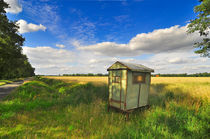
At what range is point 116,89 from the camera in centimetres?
611

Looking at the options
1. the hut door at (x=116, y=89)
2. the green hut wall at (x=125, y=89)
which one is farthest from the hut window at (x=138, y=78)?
the hut door at (x=116, y=89)

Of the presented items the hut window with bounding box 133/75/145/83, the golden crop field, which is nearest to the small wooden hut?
the hut window with bounding box 133/75/145/83

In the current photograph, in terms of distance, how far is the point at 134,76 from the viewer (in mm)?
5797

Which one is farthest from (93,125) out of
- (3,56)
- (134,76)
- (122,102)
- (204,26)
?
(3,56)

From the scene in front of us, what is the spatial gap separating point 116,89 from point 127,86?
2.99 feet

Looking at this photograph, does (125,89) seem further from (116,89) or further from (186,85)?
(186,85)

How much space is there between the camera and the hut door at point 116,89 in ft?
19.3

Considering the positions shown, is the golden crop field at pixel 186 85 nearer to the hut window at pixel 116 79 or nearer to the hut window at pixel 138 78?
the hut window at pixel 138 78

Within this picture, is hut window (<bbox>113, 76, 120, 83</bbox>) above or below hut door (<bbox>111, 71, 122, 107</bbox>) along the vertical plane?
above

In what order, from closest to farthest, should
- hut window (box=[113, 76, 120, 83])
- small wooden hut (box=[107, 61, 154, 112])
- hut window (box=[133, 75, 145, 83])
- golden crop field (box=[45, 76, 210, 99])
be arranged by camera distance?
1. small wooden hut (box=[107, 61, 154, 112])
2. hut window (box=[133, 75, 145, 83])
3. hut window (box=[113, 76, 120, 83])
4. golden crop field (box=[45, 76, 210, 99])

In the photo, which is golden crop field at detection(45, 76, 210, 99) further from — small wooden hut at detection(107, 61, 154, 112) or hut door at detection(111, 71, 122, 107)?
hut door at detection(111, 71, 122, 107)

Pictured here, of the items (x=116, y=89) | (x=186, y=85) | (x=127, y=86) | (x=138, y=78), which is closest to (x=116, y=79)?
(x=116, y=89)

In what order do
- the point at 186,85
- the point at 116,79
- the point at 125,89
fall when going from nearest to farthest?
the point at 125,89, the point at 116,79, the point at 186,85

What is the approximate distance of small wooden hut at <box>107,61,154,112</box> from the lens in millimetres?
5508
